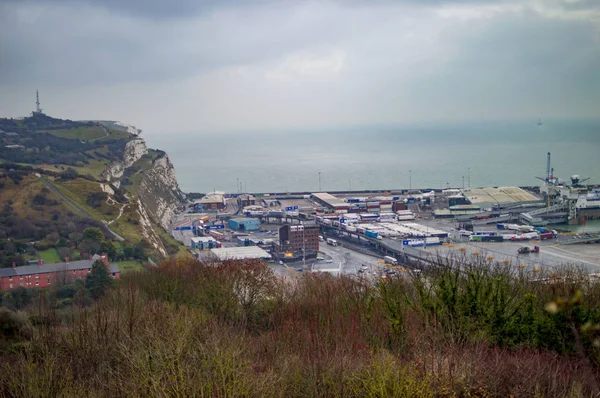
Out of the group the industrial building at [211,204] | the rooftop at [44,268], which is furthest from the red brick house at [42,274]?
the industrial building at [211,204]

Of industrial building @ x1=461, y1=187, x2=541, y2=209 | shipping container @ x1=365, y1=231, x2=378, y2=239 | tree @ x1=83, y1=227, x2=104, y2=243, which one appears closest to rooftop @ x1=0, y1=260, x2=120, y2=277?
tree @ x1=83, y1=227, x2=104, y2=243

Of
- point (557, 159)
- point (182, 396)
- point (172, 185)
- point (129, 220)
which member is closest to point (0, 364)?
point (182, 396)

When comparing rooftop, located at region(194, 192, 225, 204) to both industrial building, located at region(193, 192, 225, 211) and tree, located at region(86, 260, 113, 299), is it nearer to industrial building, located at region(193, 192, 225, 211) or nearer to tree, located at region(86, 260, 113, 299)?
industrial building, located at region(193, 192, 225, 211)

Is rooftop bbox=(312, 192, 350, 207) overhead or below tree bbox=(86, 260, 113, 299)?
overhead

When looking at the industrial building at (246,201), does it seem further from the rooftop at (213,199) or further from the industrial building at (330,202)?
the industrial building at (330,202)

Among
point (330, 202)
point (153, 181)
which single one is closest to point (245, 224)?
A: point (330, 202)

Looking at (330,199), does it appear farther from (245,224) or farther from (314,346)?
(314,346)

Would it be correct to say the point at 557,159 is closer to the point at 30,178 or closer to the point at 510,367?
the point at 30,178
